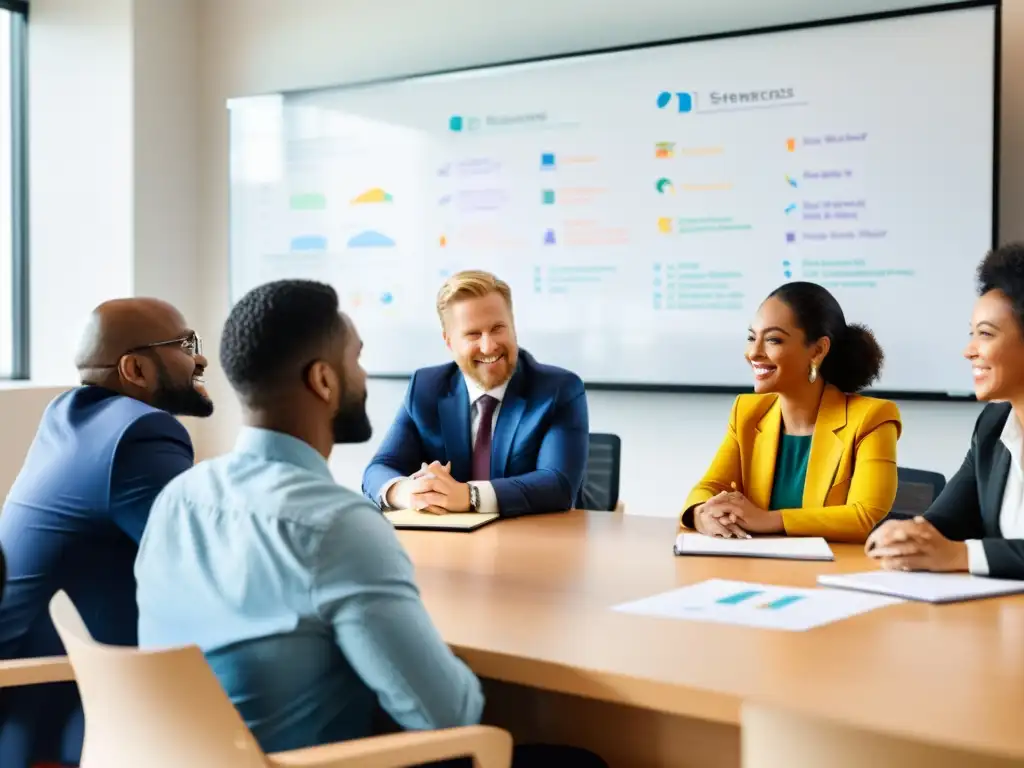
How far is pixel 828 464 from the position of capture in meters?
2.55

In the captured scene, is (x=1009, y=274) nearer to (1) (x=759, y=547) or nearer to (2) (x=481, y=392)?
(1) (x=759, y=547)

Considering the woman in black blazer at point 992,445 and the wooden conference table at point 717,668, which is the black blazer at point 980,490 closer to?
the woman in black blazer at point 992,445

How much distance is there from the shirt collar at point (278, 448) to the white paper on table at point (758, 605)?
21.3 inches

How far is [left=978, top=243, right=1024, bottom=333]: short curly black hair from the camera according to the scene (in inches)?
83.3

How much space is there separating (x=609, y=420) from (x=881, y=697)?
2.91m

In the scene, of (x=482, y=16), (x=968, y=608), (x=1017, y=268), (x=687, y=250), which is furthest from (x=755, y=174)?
(x=968, y=608)

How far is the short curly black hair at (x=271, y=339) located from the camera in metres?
1.45

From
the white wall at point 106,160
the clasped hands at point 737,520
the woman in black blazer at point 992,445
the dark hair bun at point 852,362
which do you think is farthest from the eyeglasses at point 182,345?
the white wall at point 106,160

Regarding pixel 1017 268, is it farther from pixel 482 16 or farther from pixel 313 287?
pixel 482 16

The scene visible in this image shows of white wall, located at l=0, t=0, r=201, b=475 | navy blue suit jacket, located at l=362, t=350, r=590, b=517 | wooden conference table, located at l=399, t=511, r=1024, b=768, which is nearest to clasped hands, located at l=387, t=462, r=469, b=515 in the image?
navy blue suit jacket, located at l=362, t=350, r=590, b=517

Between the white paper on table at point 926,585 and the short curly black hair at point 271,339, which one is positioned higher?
the short curly black hair at point 271,339

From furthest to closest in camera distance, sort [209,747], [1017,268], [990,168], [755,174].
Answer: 1. [755,174]
2. [990,168]
3. [1017,268]
4. [209,747]

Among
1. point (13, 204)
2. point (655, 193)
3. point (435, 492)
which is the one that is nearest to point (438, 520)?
point (435, 492)

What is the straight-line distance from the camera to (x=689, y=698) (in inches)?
50.4
